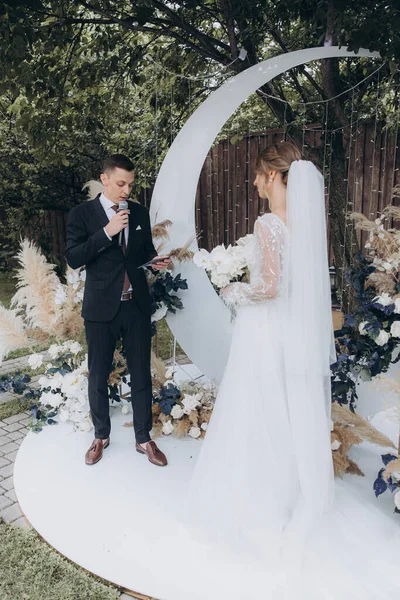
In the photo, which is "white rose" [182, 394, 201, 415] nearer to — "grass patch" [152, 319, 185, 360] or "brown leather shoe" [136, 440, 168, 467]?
"brown leather shoe" [136, 440, 168, 467]

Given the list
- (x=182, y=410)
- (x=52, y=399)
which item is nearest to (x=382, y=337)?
(x=182, y=410)

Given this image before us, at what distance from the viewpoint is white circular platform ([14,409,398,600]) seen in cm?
214

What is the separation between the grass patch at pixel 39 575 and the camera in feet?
6.84

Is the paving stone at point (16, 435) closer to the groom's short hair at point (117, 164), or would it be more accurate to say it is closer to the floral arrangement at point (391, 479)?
the groom's short hair at point (117, 164)

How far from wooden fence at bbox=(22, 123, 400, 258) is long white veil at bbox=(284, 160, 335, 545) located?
11.6 ft

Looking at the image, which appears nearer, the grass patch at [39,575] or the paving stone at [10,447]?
the grass patch at [39,575]

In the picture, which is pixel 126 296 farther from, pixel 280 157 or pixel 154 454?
pixel 280 157

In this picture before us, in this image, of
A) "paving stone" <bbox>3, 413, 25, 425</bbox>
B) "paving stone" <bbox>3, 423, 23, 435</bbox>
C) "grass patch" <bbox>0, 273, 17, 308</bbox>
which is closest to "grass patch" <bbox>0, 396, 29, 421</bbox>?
"paving stone" <bbox>3, 413, 25, 425</bbox>

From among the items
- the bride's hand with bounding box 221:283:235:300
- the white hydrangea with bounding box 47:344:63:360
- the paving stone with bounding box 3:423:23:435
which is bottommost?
the paving stone with bounding box 3:423:23:435

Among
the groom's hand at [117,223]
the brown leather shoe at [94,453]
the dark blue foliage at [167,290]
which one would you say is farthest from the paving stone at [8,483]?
the groom's hand at [117,223]

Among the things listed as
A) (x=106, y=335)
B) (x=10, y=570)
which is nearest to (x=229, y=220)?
(x=106, y=335)

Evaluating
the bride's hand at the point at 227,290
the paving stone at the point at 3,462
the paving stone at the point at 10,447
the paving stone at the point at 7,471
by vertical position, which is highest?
the bride's hand at the point at 227,290

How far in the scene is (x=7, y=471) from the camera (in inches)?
120

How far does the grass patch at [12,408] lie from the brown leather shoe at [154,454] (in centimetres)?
129
